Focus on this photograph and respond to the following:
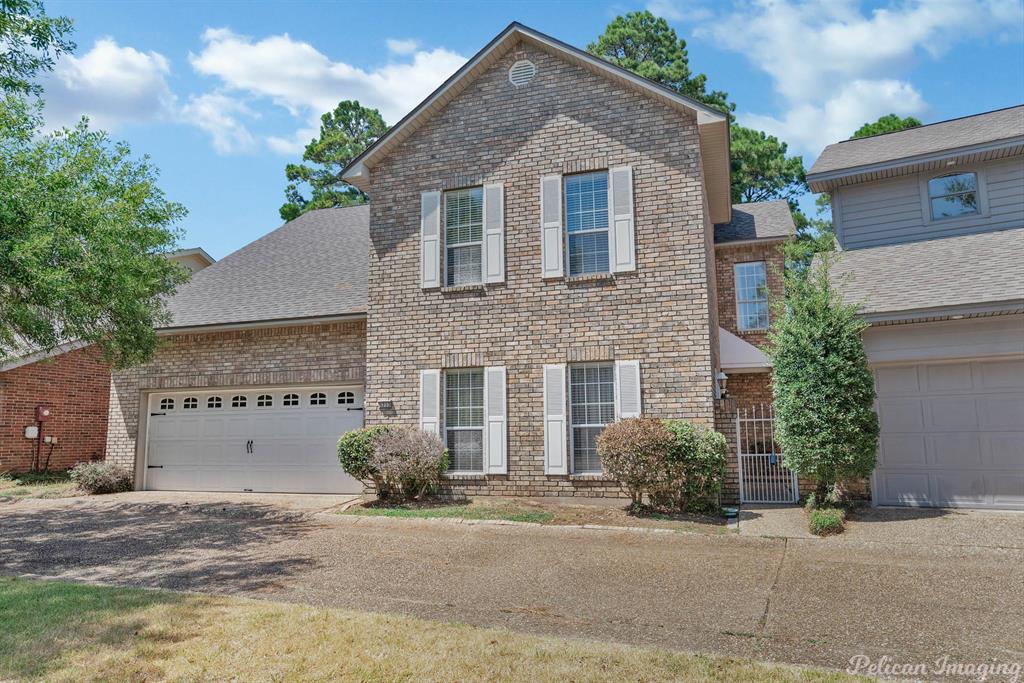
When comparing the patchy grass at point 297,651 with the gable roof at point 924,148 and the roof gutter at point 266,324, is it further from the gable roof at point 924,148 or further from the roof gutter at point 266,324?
the gable roof at point 924,148

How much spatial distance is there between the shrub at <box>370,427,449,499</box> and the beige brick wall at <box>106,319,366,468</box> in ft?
7.11

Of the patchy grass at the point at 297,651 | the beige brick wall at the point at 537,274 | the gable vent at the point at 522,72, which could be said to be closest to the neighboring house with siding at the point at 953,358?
the beige brick wall at the point at 537,274

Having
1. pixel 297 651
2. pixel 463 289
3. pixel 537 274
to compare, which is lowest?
pixel 297 651

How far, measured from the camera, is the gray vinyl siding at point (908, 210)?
12.3 metres

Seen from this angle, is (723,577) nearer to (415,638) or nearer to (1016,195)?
(415,638)

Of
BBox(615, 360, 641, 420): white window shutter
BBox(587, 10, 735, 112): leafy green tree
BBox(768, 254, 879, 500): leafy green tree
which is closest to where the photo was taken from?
BBox(768, 254, 879, 500): leafy green tree

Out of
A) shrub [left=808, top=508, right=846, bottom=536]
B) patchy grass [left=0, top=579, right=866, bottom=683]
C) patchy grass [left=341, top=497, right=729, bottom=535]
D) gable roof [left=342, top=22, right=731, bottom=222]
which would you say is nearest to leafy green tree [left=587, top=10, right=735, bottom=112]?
gable roof [left=342, top=22, right=731, bottom=222]

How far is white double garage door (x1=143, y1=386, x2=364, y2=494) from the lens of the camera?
12875mm

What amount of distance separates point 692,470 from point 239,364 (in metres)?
9.19

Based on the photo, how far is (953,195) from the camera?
41.9ft

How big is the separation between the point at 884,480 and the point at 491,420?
241 inches

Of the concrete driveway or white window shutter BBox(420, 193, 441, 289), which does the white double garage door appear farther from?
the concrete driveway

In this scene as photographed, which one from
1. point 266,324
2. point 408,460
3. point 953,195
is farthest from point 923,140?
point 266,324

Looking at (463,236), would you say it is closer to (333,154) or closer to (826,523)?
(826,523)
